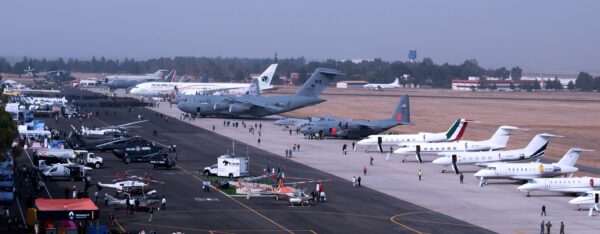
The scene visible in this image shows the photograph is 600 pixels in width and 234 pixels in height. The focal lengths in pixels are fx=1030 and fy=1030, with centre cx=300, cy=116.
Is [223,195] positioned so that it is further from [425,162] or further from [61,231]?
[425,162]

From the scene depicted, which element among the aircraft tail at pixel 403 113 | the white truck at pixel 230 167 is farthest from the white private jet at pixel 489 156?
the aircraft tail at pixel 403 113

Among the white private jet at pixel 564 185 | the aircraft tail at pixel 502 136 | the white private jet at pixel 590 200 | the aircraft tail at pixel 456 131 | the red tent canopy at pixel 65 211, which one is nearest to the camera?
the red tent canopy at pixel 65 211

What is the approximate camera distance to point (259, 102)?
145 metres

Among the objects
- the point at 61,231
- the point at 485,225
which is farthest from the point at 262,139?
the point at 61,231

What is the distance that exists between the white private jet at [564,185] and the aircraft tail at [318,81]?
232ft

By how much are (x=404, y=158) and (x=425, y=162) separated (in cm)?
309

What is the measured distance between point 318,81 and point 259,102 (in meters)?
9.39

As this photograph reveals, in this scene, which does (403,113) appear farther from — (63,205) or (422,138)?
(63,205)

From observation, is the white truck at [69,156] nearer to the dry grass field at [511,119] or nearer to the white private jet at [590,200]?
the white private jet at [590,200]

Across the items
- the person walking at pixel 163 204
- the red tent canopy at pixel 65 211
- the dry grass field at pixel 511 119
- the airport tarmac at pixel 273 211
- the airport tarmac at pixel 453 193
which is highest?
the red tent canopy at pixel 65 211

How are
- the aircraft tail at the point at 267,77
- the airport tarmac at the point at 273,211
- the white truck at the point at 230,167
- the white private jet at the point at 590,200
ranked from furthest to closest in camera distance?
the aircraft tail at the point at 267,77
the white truck at the point at 230,167
the white private jet at the point at 590,200
the airport tarmac at the point at 273,211

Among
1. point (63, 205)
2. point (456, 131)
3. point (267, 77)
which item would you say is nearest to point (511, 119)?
point (267, 77)

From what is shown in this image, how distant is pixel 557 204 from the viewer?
67312 mm

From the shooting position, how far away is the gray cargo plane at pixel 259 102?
5571 inches
